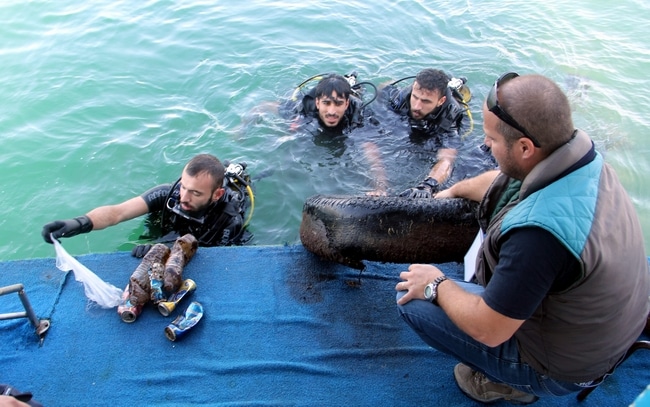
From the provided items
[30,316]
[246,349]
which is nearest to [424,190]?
[246,349]

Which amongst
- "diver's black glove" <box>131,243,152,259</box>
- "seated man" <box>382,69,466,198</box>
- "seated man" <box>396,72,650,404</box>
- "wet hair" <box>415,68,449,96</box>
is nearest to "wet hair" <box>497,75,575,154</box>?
"seated man" <box>396,72,650,404</box>

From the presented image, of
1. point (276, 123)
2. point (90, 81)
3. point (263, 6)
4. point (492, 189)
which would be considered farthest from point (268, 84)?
point (492, 189)

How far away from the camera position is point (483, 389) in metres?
2.84

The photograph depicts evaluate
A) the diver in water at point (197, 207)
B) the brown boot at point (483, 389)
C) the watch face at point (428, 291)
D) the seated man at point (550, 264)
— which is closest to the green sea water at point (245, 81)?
the diver in water at point (197, 207)

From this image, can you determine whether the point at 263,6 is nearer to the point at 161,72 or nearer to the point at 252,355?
the point at 161,72

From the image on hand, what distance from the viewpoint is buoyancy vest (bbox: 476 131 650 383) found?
188cm

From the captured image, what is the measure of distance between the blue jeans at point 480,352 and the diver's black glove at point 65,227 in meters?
2.53

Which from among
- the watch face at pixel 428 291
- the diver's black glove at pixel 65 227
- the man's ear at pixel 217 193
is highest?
the watch face at pixel 428 291

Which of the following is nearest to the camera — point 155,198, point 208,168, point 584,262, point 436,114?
point 584,262

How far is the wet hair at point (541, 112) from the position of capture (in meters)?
2.06

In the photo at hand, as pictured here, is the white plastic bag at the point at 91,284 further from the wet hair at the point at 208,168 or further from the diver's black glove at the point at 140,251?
the wet hair at the point at 208,168

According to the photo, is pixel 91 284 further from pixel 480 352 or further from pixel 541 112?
pixel 541 112

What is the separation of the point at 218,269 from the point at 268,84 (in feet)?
15.9

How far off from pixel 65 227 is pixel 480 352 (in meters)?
2.98
